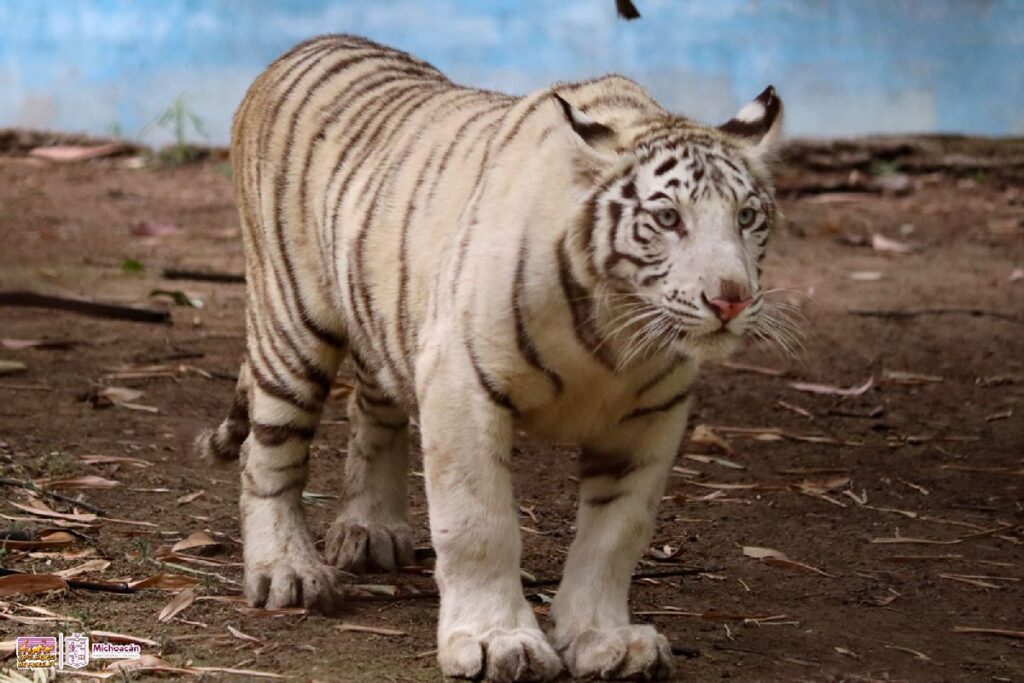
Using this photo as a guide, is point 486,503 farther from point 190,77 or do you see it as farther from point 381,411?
point 190,77

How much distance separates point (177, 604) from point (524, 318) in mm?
1043

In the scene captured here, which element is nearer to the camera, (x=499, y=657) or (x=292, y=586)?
(x=499, y=657)

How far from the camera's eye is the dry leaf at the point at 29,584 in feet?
11.2

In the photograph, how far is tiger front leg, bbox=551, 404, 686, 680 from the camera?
3.19 metres

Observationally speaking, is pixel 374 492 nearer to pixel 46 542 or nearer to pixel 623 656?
pixel 46 542

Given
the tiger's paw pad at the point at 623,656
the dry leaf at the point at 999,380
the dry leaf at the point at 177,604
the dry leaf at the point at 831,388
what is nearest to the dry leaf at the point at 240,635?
the dry leaf at the point at 177,604

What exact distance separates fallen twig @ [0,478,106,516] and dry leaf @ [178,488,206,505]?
25cm

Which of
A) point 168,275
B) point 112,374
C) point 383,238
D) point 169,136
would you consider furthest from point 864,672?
point 169,136

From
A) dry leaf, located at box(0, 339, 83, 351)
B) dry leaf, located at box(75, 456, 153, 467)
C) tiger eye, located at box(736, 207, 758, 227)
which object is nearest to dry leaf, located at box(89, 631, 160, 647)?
dry leaf, located at box(75, 456, 153, 467)

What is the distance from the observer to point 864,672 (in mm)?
3258

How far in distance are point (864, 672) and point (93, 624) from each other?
159 cm

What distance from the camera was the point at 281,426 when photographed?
3.86 metres

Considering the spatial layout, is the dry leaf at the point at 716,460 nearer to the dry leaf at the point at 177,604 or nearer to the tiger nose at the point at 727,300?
the dry leaf at the point at 177,604

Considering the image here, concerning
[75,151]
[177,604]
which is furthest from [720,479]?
[75,151]
